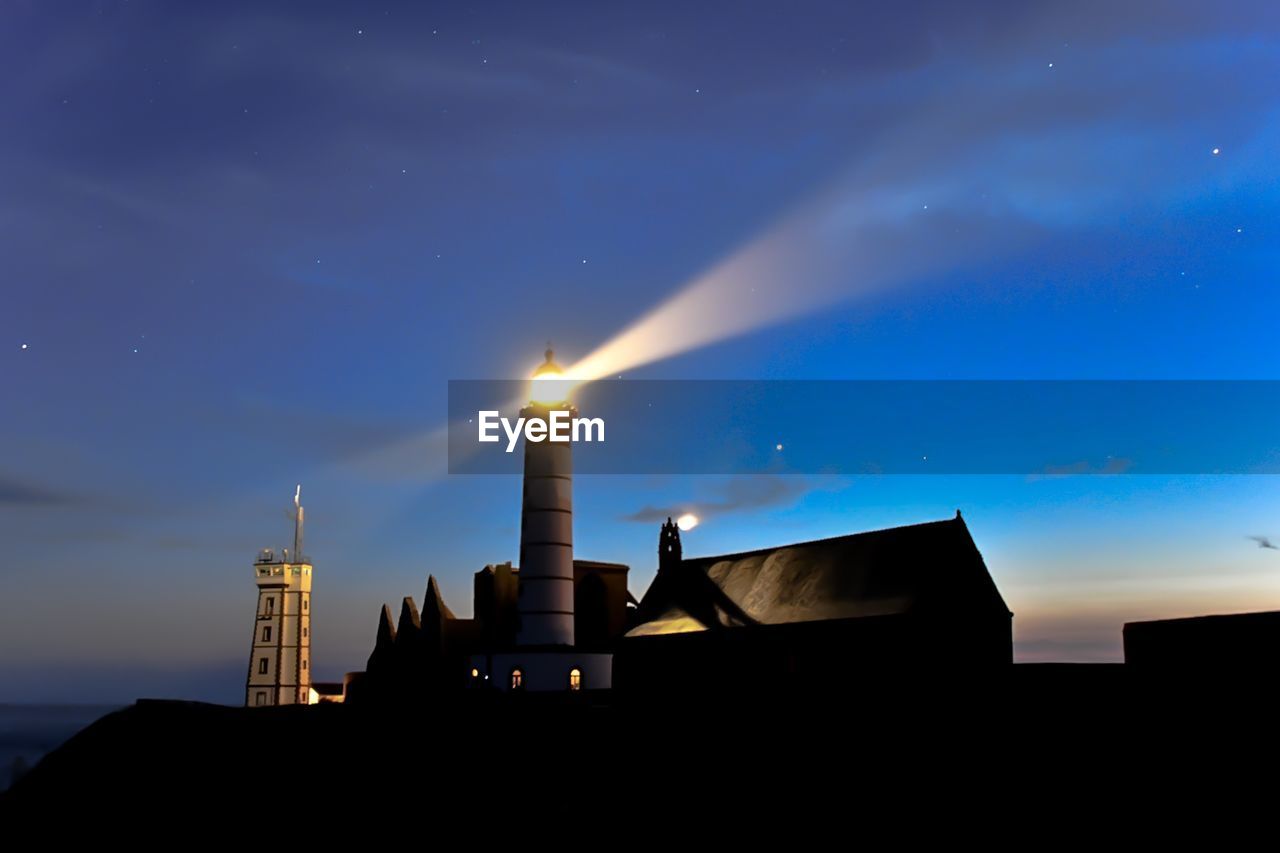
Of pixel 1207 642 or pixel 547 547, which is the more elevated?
pixel 547 547

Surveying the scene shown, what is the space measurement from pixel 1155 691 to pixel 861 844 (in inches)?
241

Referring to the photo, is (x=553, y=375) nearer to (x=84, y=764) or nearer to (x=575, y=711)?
(x=575, y=711)

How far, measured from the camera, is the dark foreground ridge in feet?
60.2

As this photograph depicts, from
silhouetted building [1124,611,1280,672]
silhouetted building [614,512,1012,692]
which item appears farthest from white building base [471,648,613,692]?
silhouetted building [1124,611,1280,672]

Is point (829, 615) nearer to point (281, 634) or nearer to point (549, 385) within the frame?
point (549, 385)

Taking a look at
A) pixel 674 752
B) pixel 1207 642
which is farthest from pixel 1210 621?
Answer: pixel 674 752

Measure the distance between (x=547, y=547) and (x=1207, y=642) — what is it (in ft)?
115

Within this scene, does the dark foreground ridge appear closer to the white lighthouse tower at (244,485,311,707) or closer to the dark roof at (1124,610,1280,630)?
the dark roof at (1124,610,1280,630)

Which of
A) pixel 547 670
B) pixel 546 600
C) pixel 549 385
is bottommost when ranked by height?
pixel 547 670

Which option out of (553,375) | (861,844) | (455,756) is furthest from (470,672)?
(861,844)

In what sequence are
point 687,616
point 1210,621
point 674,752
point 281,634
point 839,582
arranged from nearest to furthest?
point 1210,621, point 674,752, point 839,582, point 687,616, point 281,634

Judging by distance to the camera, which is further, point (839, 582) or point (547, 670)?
point (547, 670)

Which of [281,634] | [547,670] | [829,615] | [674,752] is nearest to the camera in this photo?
[674,752]

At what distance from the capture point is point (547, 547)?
4941 cm
